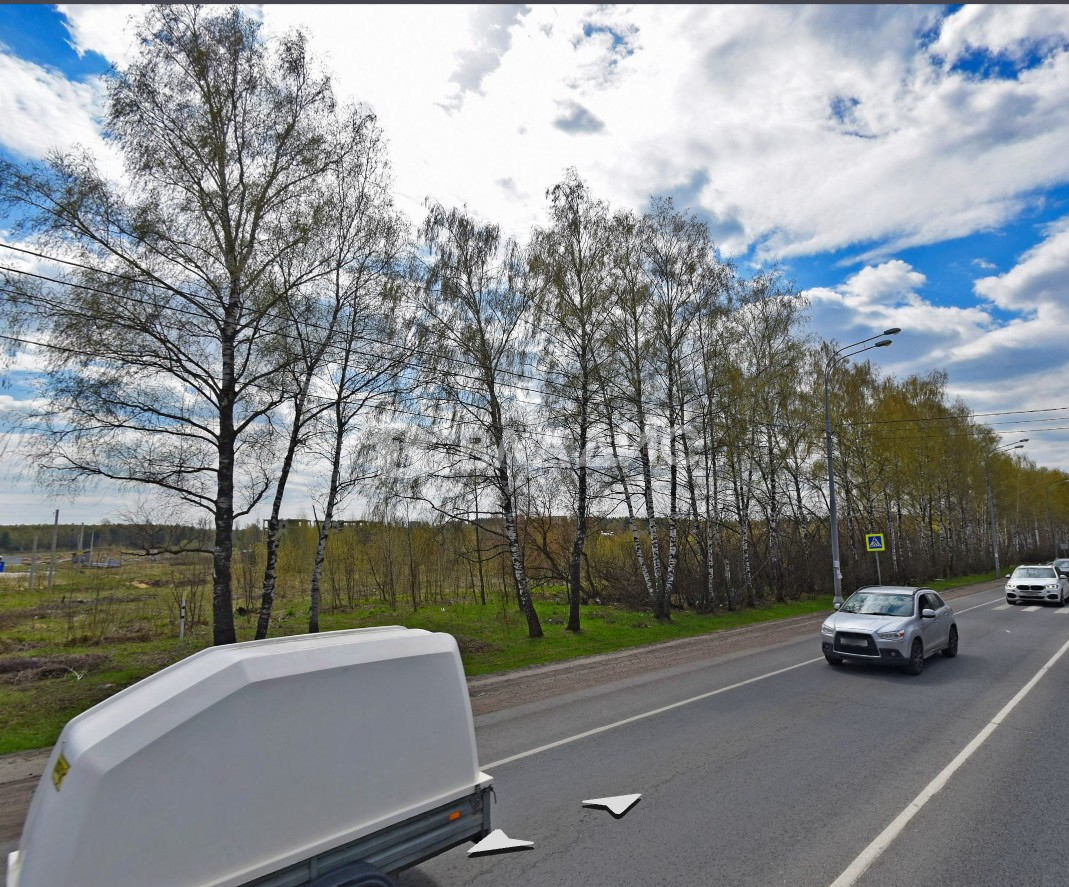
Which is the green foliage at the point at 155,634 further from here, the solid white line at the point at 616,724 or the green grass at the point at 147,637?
the solid white line at the point at 616,724

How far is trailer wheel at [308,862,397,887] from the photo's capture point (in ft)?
10.1

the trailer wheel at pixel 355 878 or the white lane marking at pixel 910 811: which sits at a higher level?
the trailer wheel at pixel 355 878

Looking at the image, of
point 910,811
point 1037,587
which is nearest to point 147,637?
point 910,811

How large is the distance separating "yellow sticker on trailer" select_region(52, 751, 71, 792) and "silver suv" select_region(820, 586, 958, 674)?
12193 millimetres

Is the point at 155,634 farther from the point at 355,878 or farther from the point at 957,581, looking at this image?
the point at 957,581

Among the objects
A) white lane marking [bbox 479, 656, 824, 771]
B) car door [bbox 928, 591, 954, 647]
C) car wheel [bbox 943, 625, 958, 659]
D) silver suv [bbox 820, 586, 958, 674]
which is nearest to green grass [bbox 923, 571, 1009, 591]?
car wheel [bbox 943, 625, 958, 659]

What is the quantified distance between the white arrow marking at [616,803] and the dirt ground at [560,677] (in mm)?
3754

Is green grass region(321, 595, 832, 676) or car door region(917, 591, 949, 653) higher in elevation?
car door region(917, 591, 949, 653)

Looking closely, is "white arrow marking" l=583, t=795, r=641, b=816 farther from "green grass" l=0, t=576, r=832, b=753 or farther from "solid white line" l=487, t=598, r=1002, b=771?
"green grass" l=0, t=576, r=832, b=753

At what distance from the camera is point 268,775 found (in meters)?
2.96

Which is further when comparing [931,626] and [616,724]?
[931,626]

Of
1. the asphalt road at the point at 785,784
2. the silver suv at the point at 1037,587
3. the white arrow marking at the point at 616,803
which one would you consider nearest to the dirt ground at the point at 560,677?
the asphalt road at the point at 785,784

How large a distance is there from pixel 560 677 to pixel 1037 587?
80.6 feet

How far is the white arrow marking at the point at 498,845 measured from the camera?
15.4 feet
